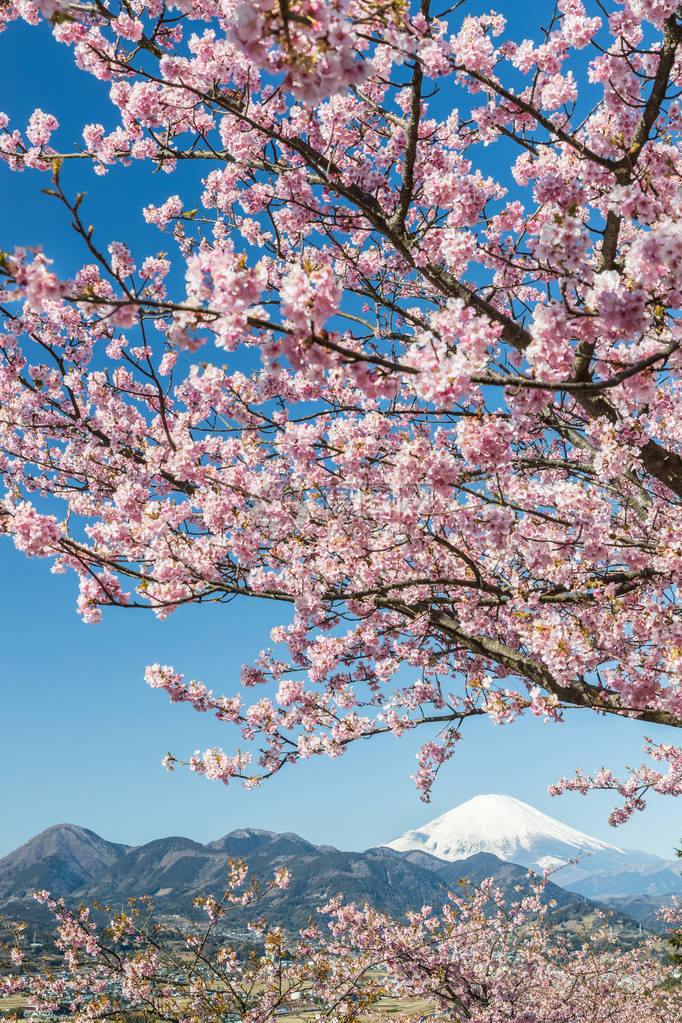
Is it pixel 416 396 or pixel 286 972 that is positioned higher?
pixel 416 396

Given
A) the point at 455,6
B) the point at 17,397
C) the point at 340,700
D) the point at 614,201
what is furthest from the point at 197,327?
the point at 340,700

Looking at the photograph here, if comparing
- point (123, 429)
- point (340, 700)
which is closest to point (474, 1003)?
point (340, 700)

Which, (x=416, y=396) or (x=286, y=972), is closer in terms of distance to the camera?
(x=416, y=396)

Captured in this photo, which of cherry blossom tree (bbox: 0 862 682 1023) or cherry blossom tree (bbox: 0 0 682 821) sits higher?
cherry blossom tree (bbox: 0 0 682 821)

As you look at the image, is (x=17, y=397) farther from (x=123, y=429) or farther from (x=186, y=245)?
(x=186, y=245)

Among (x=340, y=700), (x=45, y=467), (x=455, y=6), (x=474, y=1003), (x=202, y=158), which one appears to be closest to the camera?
(x=455, y=6)

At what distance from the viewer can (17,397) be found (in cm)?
827

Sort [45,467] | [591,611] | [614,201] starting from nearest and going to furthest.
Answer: [614,201] → [591,611] → [45,467]

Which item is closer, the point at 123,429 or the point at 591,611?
the point at 591,611

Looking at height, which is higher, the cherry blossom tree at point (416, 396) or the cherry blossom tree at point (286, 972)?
the cherry blossom tree at point (416, 396)

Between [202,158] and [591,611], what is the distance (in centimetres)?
701

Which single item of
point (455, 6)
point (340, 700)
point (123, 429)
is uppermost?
point (455, 6)

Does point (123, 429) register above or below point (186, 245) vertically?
below

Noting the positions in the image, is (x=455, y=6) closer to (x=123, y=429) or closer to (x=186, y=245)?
(x=186, y=245)
